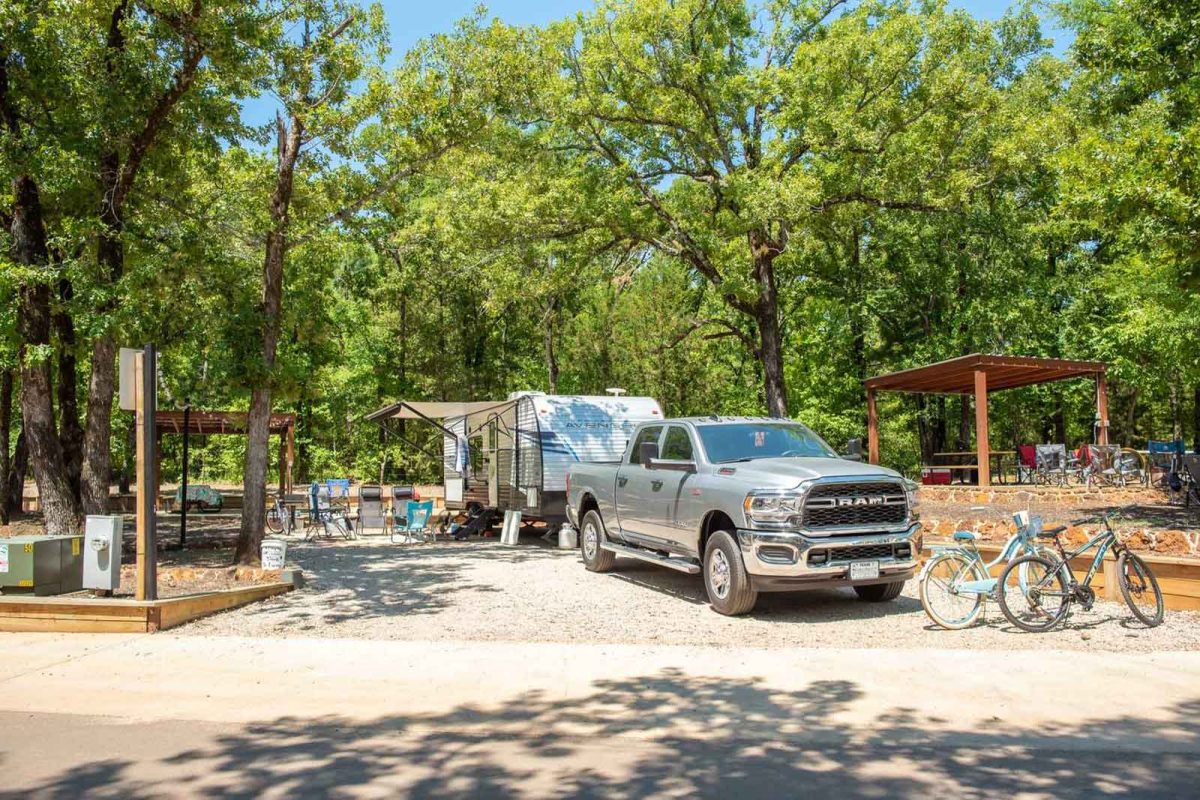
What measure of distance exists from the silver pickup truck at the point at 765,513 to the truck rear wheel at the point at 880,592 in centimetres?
1

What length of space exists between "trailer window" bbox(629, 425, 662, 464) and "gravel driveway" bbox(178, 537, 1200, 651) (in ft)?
5.01

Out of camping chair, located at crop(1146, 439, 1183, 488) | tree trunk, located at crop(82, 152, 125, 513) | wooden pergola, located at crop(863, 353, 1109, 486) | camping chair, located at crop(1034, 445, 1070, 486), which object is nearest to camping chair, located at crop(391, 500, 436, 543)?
tree trunk, located at crop(82, 152, 125, 513)

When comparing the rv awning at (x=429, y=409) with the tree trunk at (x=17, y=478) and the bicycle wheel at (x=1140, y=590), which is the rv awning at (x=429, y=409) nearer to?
the tree trunk at (x=17, y=478)

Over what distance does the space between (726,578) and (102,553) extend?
20.3 ft

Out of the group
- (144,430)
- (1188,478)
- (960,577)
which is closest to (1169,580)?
(960,577)

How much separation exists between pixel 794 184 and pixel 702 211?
4029mm

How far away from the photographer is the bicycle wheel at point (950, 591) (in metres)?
8.38

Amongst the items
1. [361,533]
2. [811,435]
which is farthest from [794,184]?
[361,533]

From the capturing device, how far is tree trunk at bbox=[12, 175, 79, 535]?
12.1m

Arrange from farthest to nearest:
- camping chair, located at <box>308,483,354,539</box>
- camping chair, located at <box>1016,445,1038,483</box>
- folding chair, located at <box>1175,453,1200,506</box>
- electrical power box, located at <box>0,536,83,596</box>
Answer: camping chair, located at <box>1016,445,1038,483</box> < camping chair, located at <box>308,483,354,539</box> < folding chair, located at <box>1175,453,1200,506</box> < electrical power box, located at <box>0,536,83,596</box>

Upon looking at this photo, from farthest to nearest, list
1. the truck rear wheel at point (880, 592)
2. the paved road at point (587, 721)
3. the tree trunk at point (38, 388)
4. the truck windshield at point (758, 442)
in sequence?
the tree trunk at point (38, 388), the truck windshield at point (758, 442), the truck rear wheel at point (880, 592), the paved road at point (587, 721)

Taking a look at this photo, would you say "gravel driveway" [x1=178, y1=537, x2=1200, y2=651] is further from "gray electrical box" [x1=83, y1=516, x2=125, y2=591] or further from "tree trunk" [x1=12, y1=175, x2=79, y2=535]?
"tree trunk" [x1=12, y1=175, x2=79, y2=535]

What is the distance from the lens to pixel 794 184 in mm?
19594

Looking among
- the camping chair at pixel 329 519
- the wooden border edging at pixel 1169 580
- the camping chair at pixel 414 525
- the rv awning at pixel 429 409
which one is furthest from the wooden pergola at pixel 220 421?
the wooden border edging at pixel 1169 580
